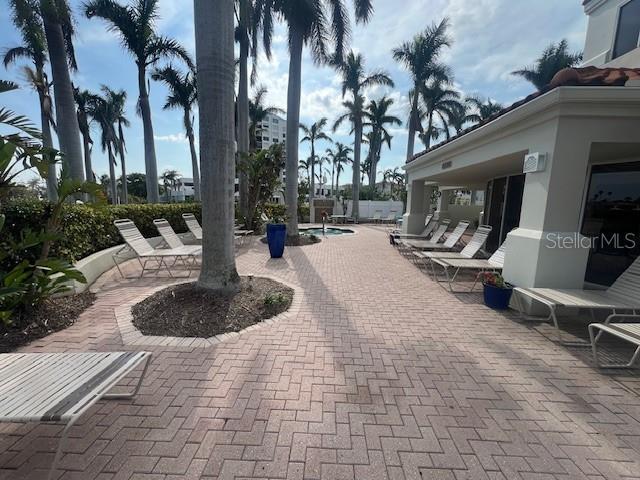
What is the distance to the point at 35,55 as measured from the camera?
567 inches

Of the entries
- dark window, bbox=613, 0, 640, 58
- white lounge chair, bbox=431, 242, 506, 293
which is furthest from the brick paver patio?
dark window, bbox=613, 0, 640, 58

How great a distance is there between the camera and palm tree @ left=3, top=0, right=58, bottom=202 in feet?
25.3

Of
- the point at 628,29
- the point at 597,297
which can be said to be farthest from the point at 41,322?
the point at 628,29

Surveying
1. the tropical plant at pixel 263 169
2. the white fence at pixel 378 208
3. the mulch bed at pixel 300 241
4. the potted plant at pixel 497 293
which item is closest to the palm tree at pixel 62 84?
the tropical plant at pixel 263 169

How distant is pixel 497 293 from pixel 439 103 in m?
21.4

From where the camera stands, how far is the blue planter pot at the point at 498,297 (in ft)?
14.9

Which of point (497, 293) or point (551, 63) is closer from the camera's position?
point (497, 293)

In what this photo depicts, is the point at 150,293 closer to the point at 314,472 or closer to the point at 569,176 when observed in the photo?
the point at 314,472

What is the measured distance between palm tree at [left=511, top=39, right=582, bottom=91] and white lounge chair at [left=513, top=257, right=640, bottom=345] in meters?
22.2

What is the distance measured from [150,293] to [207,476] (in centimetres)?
388

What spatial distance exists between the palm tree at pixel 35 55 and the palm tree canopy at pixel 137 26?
8.66ft

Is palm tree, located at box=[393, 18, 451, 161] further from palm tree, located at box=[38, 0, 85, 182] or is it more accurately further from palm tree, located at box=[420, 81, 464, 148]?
palm tree, located at box=[38, 0, 85, 182]

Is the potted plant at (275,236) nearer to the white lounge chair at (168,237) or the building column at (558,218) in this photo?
the white lounge chair at (168,237)

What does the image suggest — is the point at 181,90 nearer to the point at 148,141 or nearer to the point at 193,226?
the point at 148,141
